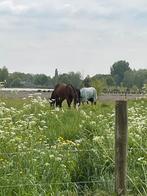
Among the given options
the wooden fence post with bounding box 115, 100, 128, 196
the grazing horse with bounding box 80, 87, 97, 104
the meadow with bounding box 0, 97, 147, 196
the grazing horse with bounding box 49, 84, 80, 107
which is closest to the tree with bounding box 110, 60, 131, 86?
the grazing horse with bounding box 80, 87, 97, 104

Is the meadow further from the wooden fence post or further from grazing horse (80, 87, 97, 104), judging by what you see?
grazing horse (80, 87, 97, 104)

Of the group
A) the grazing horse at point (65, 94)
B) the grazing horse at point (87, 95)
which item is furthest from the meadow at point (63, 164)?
the grazing horse at point (87, 95)

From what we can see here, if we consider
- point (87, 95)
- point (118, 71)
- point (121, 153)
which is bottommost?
point (87, 95)

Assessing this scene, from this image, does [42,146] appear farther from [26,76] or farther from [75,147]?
[26,76]

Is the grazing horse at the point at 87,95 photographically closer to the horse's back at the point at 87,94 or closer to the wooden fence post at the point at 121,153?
the horse's back at the point at 87,94

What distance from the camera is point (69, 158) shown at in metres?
6.86

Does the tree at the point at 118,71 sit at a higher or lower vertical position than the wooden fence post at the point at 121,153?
higher

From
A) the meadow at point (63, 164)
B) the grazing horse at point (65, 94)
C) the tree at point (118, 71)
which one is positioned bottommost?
the meadow at point (63, 164)

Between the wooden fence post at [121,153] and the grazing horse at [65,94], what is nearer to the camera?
the wooden fence post at [121,153]

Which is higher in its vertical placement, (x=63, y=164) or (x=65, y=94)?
(x=65, y=94)

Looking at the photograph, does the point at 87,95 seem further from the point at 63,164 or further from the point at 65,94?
the point at 63,164

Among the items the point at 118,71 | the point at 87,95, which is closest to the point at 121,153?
the point at 87,95

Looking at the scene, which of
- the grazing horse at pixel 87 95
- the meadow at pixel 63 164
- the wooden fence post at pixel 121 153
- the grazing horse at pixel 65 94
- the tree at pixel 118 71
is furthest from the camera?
the tree at pixel 118 71

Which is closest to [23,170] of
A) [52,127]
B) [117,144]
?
[117,144]
